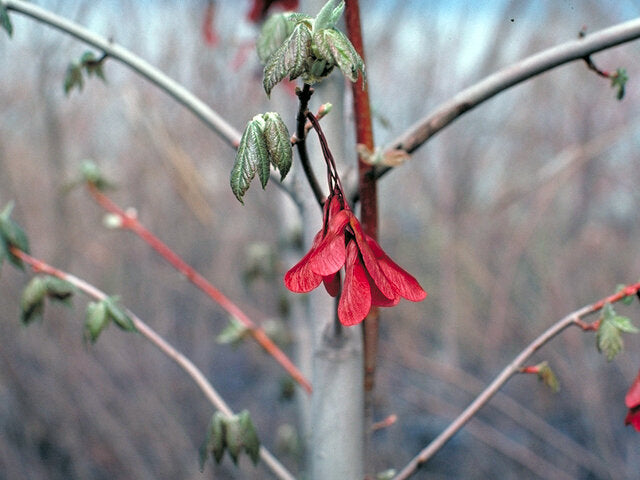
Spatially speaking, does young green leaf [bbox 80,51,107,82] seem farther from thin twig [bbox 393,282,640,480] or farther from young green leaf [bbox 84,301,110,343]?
thin twig [bbox 393,282,640,480]

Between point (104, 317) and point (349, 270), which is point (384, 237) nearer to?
point (104, 317)

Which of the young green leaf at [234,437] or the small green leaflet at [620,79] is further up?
the small green leaflet at [620,79]

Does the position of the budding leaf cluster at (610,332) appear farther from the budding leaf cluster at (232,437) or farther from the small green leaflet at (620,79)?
the budding leaf cluster at (232,437)

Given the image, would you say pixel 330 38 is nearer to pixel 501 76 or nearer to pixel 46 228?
pixel 501 76

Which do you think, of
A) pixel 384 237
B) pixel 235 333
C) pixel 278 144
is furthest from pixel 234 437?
pixel 384 237

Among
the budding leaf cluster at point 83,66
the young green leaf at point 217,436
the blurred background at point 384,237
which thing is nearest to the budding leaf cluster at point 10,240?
the budding leaf cluster at point 83,66

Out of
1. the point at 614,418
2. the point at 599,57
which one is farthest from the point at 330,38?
the point at 614,418

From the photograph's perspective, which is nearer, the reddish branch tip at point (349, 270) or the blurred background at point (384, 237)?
the reddish branch tip at point (349, 270)
